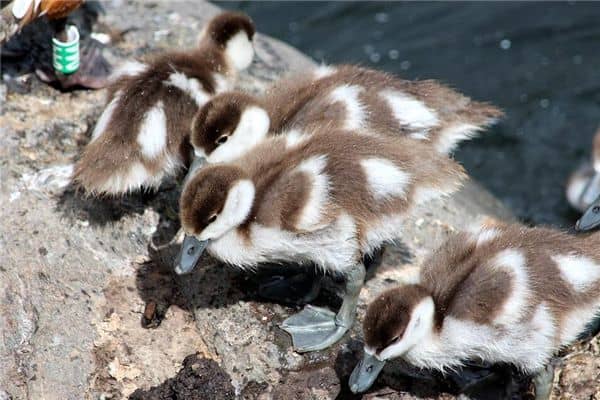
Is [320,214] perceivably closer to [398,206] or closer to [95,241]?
[398,206]

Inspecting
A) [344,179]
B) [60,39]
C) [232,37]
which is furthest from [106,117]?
[344,179]

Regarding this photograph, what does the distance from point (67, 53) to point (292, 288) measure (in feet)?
5.25

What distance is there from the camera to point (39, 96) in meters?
4.27

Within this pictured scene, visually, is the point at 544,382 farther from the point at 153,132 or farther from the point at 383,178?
the point at 153,132

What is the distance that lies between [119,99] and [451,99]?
1.30 metres

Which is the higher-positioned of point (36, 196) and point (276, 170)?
point (276, 170)

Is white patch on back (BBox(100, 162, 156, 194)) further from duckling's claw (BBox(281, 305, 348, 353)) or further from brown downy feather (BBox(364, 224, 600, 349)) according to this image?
brown downy feather (BBox(364, 224, 600, 349))

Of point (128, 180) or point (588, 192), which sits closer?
point (128, 180)

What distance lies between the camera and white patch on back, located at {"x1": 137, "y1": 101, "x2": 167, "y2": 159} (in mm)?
3496

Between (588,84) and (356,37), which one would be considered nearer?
(588,84)

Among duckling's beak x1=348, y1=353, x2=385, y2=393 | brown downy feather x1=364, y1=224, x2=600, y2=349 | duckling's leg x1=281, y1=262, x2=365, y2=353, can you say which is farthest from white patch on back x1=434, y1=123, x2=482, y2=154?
duckling's beak x1=348, y1=353, x2=385, y2=393

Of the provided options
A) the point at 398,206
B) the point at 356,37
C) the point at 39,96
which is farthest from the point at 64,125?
the point at 356,37

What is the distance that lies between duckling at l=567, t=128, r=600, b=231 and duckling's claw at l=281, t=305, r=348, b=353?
1.00 metres

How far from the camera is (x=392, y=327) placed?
2.87 metres
